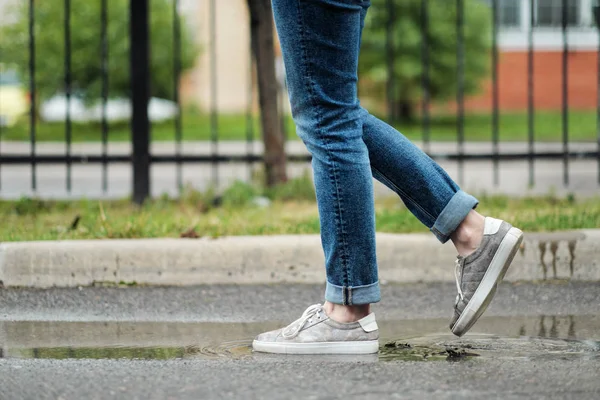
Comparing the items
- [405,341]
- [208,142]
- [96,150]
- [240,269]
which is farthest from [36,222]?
[208,142]

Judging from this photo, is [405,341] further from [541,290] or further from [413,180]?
[541,290]

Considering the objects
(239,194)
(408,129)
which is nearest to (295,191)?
(239,194)

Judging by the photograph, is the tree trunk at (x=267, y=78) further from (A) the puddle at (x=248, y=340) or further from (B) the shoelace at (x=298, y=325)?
(B) the shoelace at (x=298, y=325)

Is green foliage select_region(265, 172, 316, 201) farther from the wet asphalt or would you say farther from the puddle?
the puddle

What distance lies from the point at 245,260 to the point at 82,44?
10.7 m

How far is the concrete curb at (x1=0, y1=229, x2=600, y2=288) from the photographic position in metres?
3.81

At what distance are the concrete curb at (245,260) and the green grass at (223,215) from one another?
15 cm

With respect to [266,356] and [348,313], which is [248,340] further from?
[348,313]

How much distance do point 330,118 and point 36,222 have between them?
2293 mm

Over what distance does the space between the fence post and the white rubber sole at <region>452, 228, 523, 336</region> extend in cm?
298

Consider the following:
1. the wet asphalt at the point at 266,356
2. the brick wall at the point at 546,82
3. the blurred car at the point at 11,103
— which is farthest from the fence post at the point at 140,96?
the brick wall at the point at 546,82

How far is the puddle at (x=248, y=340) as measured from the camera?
9.00 feet

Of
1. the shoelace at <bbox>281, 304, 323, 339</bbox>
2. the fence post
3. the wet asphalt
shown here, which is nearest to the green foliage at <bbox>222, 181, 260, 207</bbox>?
the fence post

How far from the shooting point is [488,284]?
282cm
